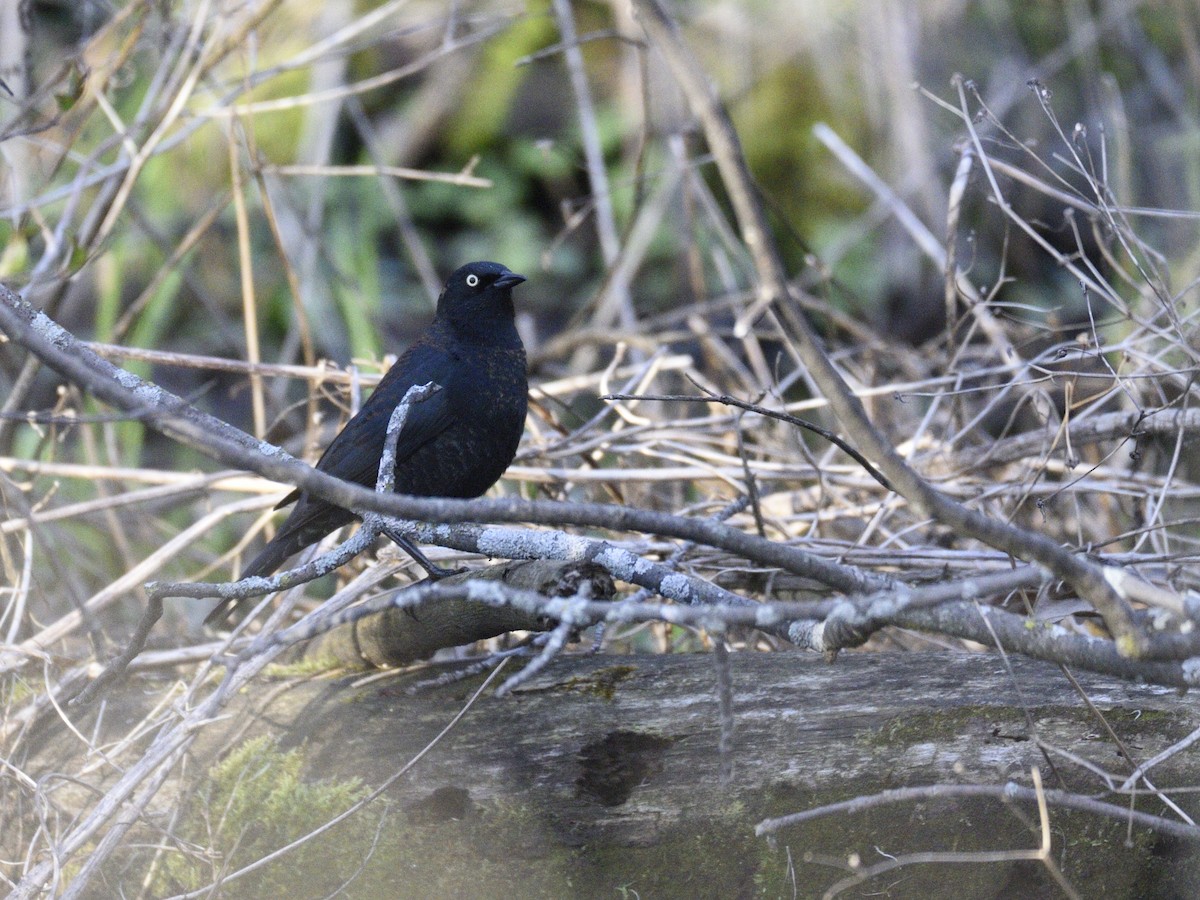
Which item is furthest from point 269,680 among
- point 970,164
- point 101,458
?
point 101,458

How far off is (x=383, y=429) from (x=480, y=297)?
568 mm

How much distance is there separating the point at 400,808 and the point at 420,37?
5742mm

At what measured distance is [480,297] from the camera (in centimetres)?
334

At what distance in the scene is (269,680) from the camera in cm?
271

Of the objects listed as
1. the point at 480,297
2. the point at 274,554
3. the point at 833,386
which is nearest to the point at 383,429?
the point at 274,554

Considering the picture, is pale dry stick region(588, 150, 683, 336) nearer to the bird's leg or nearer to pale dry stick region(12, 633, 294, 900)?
the bird's leg

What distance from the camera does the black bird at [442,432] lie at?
9.78ft

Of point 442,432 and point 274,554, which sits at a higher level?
point 442,432

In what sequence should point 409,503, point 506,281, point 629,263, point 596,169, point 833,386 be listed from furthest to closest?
point 629,263
point 596,169
point 506,281
point 409,503
point 833,386

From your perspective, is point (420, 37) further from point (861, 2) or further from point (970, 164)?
point (970, 164)

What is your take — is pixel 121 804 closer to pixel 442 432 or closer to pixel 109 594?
pixel 109 594

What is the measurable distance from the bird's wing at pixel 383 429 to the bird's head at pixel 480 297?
0.20 meters

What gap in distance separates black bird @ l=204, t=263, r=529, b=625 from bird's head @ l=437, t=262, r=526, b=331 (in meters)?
0.06

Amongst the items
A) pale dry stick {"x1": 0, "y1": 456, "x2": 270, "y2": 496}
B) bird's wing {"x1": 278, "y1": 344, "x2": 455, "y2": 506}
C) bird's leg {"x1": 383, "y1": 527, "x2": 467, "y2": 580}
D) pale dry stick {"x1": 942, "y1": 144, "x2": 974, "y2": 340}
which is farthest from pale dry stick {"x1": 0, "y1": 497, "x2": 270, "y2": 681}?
pale dry stick {"x1": 942, "y1": 144, "x2": 974, "y2": 340}
